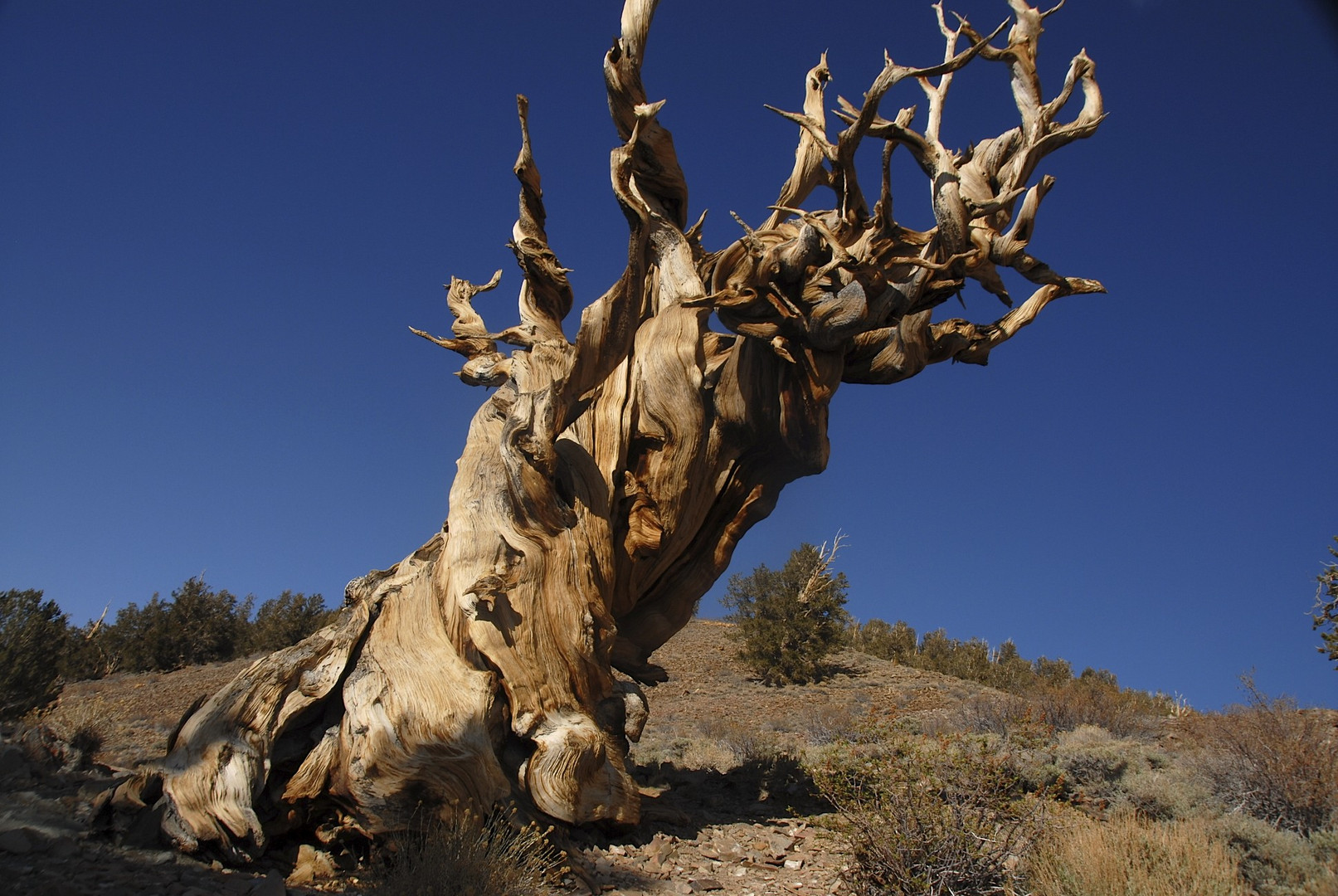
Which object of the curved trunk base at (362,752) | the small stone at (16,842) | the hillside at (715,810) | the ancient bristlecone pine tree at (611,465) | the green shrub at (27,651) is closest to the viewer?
the small stone at (16,842)

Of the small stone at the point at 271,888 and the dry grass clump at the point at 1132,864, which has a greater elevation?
the dry grass clump at the point at 1132,864

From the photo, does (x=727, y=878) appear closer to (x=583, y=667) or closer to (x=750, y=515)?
(x=583, y=667)

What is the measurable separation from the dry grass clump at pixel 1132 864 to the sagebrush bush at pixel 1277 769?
3.16 ft

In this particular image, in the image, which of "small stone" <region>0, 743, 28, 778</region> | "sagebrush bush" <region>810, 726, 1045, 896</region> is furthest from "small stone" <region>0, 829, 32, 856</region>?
"sagebrush bush" <region>810, 726, 1045, 896</region>

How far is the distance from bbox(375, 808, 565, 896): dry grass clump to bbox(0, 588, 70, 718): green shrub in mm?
6258

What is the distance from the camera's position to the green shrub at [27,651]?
8016mm

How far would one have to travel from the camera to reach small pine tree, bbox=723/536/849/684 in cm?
1498

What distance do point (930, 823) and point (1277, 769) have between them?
2.40 m

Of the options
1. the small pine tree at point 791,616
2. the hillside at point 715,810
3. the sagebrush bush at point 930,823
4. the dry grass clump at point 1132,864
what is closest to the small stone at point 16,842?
the hillside at point 715,810

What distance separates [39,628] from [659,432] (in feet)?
25.0

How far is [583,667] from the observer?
4.96 metres

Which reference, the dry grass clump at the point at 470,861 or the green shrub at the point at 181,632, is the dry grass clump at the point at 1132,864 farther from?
the green shrub at the point at 181,632

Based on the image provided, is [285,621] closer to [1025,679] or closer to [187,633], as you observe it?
[187,633]

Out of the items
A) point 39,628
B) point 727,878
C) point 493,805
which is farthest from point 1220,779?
point 39,628
